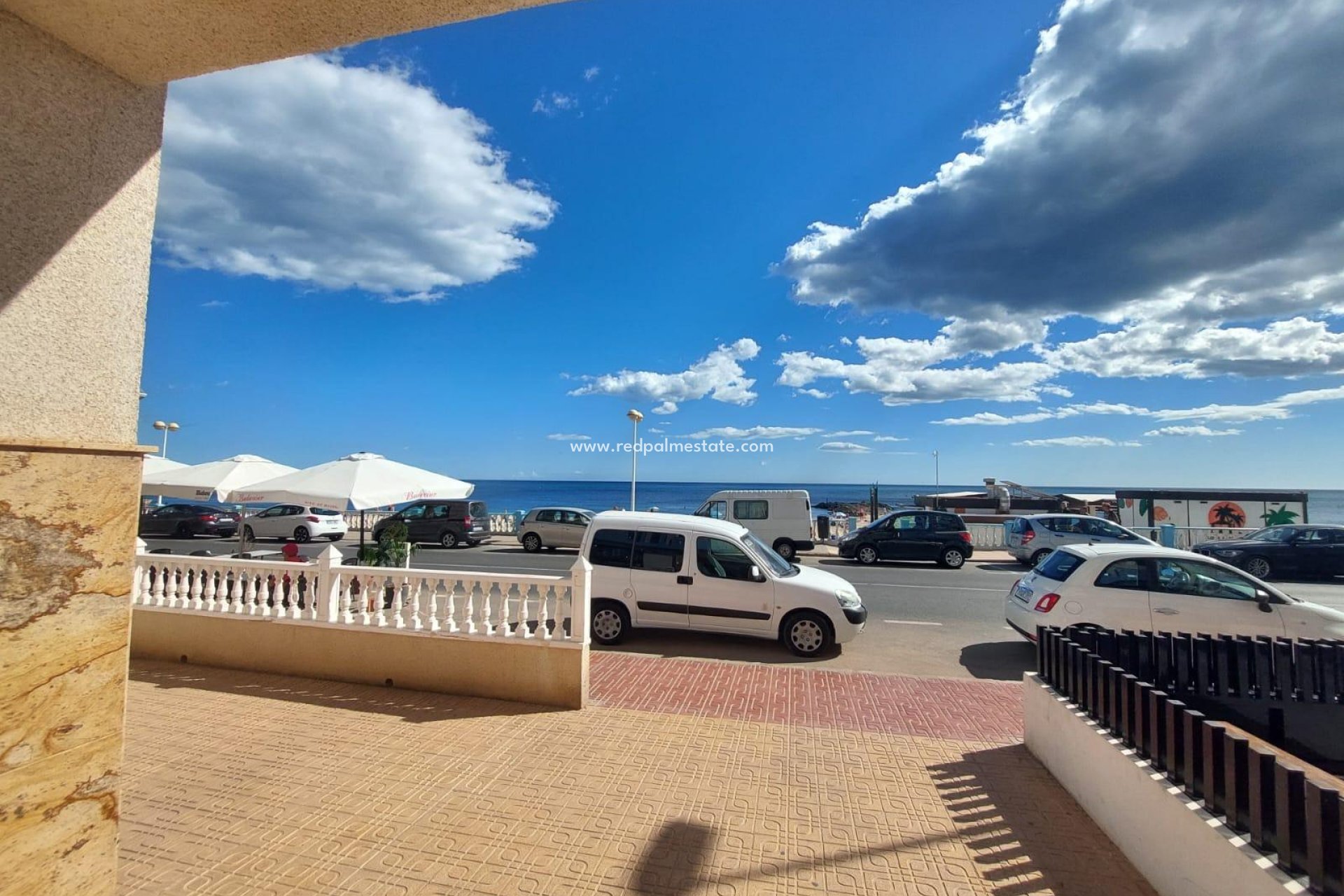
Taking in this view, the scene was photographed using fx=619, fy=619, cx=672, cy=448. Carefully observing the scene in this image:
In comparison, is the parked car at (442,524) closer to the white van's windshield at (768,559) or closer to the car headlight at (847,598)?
the white van's windshield at (768,559)

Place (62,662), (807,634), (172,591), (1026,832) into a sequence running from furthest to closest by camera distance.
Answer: (807,634)
(172,591)
(1026,832)
(62,662)

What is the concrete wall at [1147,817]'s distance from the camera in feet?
8.70

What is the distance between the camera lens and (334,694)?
591 centimetres

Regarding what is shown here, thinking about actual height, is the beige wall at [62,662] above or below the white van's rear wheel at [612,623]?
above

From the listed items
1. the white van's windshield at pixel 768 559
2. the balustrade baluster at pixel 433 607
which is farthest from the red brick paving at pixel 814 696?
the balustrade baluster at pixel 433 607

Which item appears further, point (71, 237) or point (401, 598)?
point (401, 598)

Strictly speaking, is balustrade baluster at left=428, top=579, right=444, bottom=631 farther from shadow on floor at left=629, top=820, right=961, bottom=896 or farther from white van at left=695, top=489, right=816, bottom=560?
white van at left=695, top=489, right=816, bottom=560

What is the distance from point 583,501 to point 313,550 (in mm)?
76605

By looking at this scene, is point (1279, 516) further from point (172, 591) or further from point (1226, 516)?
point (172, 591)

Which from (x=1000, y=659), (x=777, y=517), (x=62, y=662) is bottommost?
(x=1000, y=659)

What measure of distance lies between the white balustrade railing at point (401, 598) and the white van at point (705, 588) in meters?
1.33

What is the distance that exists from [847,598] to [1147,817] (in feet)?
15.0

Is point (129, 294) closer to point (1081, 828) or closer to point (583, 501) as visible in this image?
point (1081, 828)

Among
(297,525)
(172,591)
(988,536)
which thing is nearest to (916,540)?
(988,536)
